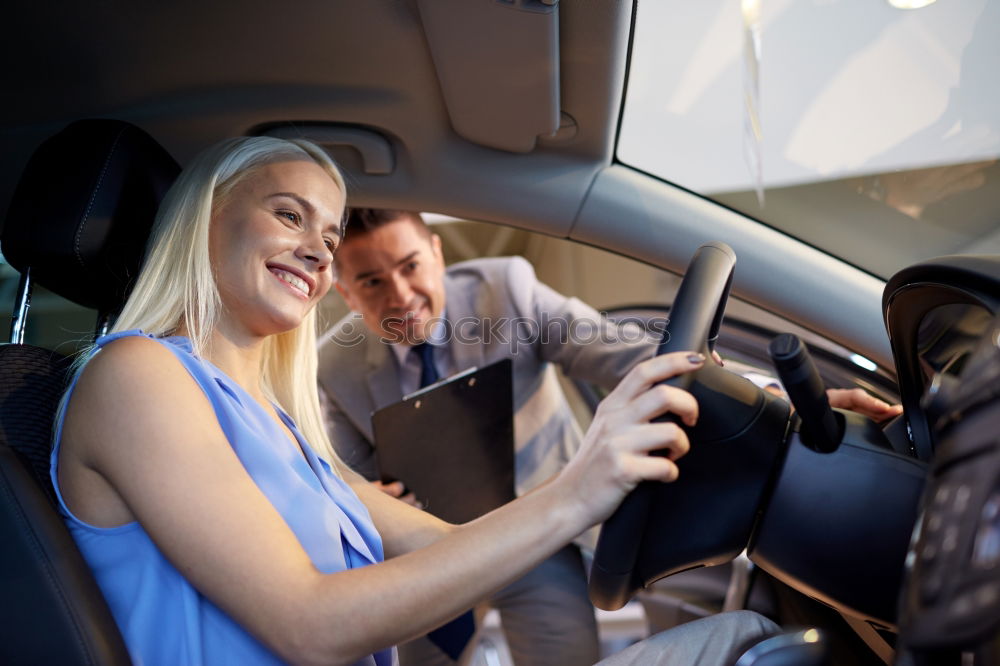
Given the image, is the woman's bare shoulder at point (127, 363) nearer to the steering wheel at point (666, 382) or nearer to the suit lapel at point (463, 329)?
the steering wheel at point (666, 382)

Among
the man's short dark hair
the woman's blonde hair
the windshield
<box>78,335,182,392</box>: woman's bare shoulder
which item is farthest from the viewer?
the man's short dark hair

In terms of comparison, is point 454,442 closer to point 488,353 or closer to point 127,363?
point 488,353

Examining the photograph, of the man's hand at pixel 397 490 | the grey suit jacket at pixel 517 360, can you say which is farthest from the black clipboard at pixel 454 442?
the grey suit jacket at pixel 517 360

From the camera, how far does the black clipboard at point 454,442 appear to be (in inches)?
61.3

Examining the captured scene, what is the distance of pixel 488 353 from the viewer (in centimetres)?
204

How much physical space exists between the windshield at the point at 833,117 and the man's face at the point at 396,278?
2.28 feet

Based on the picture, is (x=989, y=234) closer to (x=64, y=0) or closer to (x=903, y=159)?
(x=903, y=159)

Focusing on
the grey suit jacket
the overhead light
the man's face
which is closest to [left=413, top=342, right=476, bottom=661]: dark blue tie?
the grey suit jacket

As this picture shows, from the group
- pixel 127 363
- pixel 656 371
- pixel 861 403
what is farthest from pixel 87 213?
pixel 861 403

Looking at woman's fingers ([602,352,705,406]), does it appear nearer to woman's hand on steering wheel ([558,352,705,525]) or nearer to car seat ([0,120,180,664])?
woman's hand on steering wheel ([558,352,705,525])

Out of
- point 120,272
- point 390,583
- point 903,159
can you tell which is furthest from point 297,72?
point 903,159

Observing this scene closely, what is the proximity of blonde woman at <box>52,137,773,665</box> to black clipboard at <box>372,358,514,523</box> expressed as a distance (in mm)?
418

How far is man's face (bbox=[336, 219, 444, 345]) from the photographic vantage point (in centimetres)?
196

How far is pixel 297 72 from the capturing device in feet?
4.12
